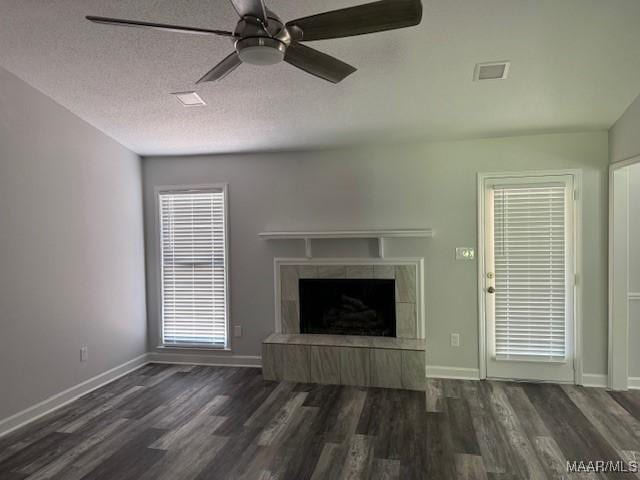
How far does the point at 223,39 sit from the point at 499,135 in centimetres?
278

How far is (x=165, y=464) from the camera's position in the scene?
271 cm

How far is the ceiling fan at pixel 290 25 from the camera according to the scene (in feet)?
5.44

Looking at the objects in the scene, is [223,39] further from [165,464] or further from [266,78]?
[165,464]

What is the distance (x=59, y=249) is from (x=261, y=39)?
3001 millimetres

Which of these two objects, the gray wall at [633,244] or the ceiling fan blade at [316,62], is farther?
the gray wall at [633,244]

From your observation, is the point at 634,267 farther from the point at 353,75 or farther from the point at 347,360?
the point at 353,75

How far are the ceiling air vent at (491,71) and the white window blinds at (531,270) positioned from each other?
132 centimetres

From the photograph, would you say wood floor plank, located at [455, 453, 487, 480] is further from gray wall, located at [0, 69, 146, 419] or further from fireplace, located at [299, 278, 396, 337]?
gray wall, located at [0, 69, 146, 419]

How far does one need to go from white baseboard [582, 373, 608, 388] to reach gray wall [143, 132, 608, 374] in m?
0.05

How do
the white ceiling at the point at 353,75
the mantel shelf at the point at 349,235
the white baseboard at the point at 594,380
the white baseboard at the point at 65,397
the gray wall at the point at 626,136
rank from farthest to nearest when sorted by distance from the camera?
the mantel shelf at the point at 349,235
the white baseboard at the point at 594,380
the gray wall at the point at 626,136
the white baseboard at the point at 65,397
the white ceiling at the point at 353,75

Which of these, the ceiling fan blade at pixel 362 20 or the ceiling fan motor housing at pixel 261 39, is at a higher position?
the ceiling fan blade at pixel 362 20

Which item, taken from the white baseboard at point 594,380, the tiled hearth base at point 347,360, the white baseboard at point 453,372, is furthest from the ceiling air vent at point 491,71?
the white baseboard at point 594,380

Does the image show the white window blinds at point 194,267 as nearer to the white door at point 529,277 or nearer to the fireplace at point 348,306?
the fireplace at point 348,306

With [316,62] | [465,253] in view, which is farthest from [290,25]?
[465,253]
